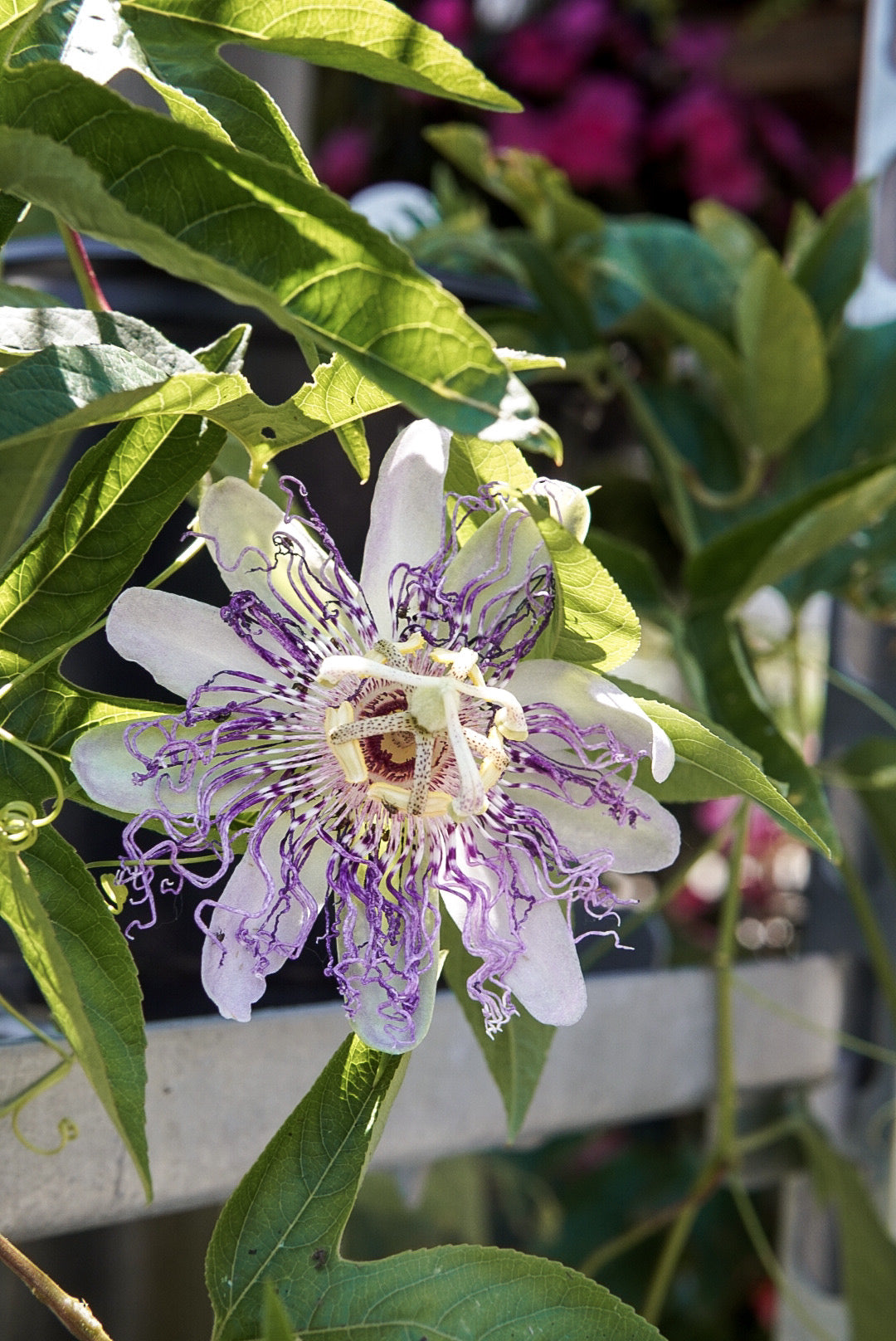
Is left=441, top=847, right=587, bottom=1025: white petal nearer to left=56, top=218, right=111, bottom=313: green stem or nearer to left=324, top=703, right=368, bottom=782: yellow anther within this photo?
left=324, top=703, right=368, bottom=782: yellow anther

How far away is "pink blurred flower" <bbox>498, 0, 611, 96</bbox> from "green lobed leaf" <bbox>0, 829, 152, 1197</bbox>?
104cm

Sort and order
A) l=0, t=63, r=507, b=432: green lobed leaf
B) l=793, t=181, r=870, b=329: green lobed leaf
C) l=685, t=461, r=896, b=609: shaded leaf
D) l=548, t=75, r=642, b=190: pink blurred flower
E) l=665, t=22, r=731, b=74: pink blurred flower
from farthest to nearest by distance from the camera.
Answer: l=665, t=22, r=731, b=74: pink blurred flower
l=548, t=75, r=642, b=190: pink blurred flower
l=793, t=181, r=870, b=329: green lobed leaf
l=685, t=461, r=896, b=609: shaded leaf
l=0, t=63, r=507, b=432: green lobed leaf

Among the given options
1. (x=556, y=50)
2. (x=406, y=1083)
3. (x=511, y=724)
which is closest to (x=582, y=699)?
(x=511, y=724)

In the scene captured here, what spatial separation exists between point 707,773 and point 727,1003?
1.22ft

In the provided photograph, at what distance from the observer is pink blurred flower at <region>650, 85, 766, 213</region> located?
1124mm

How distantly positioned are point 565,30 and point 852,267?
68cm

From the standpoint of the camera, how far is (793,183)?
1271 millimetres

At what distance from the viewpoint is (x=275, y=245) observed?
0.78 ft

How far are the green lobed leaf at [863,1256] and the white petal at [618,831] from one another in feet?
1.39

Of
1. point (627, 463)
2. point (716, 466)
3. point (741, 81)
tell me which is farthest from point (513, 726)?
point (741, 81)

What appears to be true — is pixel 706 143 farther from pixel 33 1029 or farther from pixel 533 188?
pixel 33 1029

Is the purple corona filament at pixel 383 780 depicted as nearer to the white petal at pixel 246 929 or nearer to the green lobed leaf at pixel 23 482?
the white petal at pixel 246 929

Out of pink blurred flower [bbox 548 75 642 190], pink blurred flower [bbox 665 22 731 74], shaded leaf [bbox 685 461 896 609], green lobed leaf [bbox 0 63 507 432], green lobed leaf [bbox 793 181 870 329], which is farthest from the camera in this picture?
pink blurred flower [bbox 665 22 731 74]

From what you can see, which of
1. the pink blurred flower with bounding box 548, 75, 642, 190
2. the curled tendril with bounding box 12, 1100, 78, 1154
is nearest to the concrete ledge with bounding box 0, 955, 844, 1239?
the curled tendril with bounding box 12, 1100, 78, 1154
